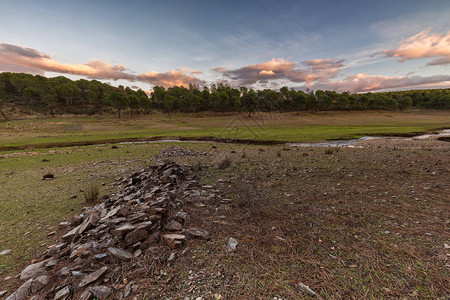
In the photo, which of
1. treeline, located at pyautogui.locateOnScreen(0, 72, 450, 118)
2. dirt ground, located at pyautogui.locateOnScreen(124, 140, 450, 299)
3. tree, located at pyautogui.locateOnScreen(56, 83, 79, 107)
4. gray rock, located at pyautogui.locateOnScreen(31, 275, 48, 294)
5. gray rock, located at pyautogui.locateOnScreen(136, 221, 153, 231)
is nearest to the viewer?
dirt ground, located at pyautogui.locateOnScreen(124, 140, 450, 299)

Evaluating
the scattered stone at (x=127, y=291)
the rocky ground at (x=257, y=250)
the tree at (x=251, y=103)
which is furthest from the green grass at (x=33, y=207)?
the tree at (x=251, y=103)

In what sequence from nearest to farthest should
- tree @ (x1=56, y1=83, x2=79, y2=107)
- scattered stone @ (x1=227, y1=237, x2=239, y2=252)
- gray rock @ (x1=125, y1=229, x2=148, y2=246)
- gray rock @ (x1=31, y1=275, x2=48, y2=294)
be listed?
gray rock @ (x1=31, y1=275, x2=48, y2=294), scattered stone @ (x1=227, y1=237, x2=239, y2=252), gray rock @ (x1=125, y1=229, x2=148, y2=246), tree @ (x1=56, y1=83, x2=79, y2=107)

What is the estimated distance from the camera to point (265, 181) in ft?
32.2

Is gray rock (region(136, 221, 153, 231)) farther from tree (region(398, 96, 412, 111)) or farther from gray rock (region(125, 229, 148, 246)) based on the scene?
tree (region(398, 96, 412, 111))

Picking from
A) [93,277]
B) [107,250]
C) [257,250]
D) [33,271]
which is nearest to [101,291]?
[93,277]

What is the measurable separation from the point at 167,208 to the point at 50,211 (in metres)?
6.13

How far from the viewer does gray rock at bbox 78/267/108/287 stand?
3.38m

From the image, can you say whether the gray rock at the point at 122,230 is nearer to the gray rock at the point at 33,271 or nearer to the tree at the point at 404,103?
the gray rock at the point at 33,271

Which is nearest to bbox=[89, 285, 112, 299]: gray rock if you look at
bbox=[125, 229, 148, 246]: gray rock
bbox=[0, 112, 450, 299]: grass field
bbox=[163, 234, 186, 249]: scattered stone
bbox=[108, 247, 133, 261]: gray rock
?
bbox=[0, 112, 450, 299]: grass field

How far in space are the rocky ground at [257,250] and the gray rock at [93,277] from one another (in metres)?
0.02

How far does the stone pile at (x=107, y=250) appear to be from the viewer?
11.1ft

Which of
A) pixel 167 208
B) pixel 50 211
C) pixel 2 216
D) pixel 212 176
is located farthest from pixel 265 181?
pixel 2 216

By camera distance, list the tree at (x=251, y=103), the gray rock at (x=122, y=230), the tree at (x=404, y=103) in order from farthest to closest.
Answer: the tree at (x=404, y=103)
the tree at (x=251, y=103)
the gray rock at (x=122, y=230)

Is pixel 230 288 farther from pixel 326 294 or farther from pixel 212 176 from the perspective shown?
pixel 212 176
